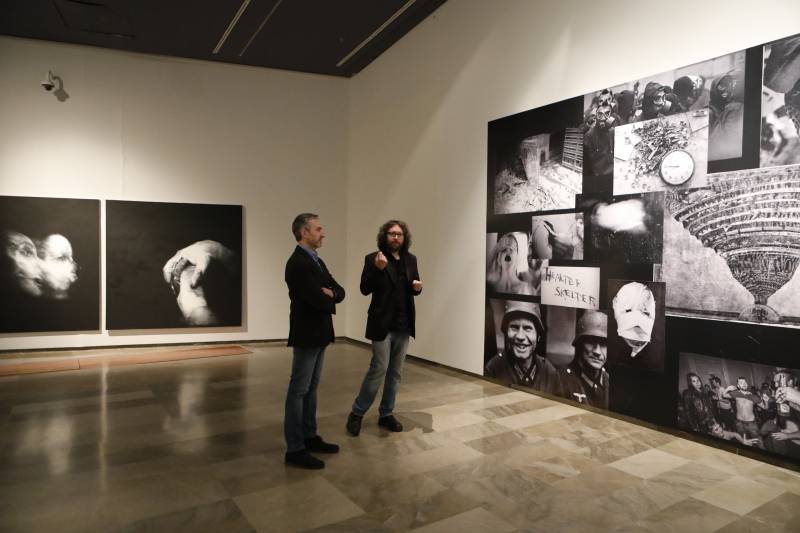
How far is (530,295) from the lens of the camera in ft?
19.2

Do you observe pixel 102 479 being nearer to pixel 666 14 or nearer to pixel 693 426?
pixel 693 426

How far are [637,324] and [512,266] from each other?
1659mm

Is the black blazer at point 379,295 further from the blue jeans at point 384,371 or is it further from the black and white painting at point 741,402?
the black and white painting at point 741,402

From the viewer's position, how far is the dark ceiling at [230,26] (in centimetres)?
732

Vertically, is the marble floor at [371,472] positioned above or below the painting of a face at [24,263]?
below

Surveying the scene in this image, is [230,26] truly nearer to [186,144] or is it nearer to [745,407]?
[186,144]

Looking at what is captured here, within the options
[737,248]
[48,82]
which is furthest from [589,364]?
[48,82]

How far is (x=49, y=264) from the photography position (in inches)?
330

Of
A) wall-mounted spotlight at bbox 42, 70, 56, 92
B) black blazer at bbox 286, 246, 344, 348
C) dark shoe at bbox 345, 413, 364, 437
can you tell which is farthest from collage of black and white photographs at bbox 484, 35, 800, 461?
wall-mounted spotlight at bbox 42, 70, 56, 92

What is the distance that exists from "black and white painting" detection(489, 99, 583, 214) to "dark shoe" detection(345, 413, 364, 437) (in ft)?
9.42

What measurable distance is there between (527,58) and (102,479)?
5.54 m

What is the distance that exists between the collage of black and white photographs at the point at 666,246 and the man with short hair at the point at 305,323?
2635 mm

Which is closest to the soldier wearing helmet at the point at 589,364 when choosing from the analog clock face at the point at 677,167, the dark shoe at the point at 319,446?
the analog clock face at the point at 677,167

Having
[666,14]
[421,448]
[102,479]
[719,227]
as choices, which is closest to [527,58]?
[666,14]
